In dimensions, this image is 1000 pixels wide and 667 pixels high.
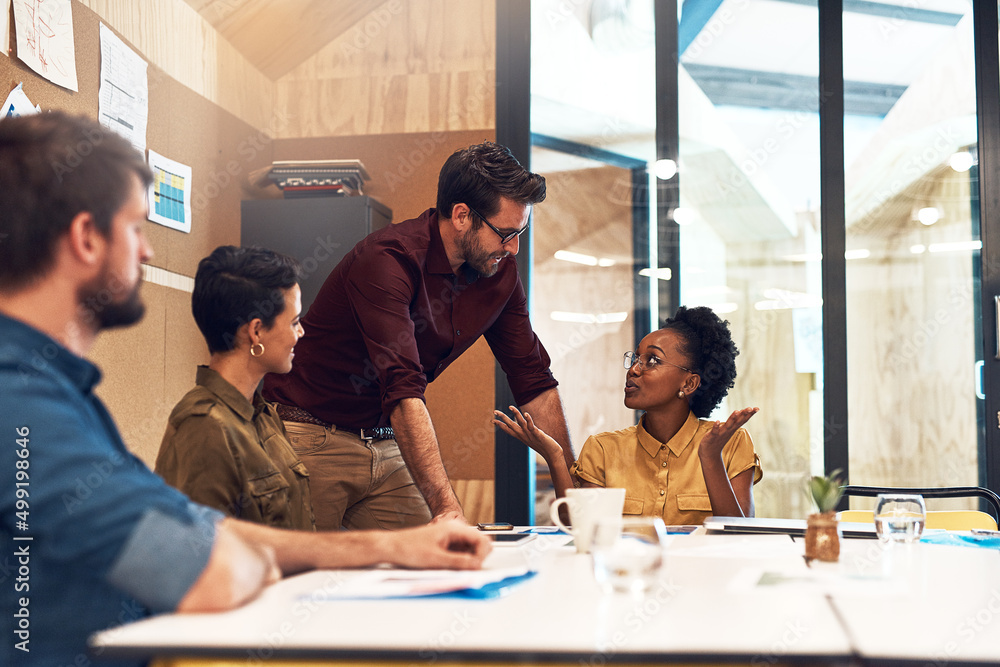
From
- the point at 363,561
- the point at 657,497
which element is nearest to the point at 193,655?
the point at 363,561

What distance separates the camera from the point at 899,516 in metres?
1.51

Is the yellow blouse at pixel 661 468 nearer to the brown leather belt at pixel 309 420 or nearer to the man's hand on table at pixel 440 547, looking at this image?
the brown leather belt at pixel 309 420

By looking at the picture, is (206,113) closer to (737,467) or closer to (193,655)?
(737,467)

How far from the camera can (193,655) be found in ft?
2.73

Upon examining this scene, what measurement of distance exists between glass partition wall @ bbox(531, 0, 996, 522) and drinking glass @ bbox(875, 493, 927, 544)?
2150 millimetres

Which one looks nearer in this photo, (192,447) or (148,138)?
(192,447)

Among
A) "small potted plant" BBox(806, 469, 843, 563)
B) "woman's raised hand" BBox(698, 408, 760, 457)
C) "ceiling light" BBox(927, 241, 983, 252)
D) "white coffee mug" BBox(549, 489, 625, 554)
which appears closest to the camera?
"small potted plant" BBox(806, 469, 843, 563)

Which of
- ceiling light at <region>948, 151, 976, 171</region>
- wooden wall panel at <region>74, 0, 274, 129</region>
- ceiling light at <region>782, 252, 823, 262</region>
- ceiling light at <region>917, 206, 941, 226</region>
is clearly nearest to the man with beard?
wooden wall panel at <region>74, 0, 274, 129</region>

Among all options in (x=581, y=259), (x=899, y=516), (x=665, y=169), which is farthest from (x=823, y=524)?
(x=665, y=169)

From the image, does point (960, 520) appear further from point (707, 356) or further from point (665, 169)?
point (665, 169)

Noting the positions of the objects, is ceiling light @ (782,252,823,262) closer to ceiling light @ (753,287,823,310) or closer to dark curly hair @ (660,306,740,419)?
ceiling light @ (753,287,823,310)

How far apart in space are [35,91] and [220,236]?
1.10 meters

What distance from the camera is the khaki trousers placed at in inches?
92.4

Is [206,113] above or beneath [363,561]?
above
